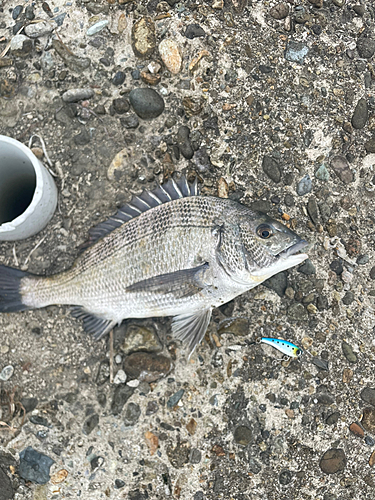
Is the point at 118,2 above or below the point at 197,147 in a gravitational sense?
above

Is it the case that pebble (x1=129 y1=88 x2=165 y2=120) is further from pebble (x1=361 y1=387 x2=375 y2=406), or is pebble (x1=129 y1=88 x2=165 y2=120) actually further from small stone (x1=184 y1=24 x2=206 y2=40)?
pebble (x1=361 y1=387 x2=375 y2=406)

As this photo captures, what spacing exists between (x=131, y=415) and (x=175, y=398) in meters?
0.39

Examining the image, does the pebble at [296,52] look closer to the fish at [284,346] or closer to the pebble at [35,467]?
the fish at [284,346]

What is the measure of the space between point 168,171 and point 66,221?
1002 mm

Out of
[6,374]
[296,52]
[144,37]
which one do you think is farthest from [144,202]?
[296,52]

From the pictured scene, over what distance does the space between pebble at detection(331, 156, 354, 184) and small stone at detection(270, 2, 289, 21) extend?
4.56 ft

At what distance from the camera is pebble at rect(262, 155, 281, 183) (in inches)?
138

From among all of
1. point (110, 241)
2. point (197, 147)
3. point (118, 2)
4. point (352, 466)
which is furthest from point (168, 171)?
point (352, 466)

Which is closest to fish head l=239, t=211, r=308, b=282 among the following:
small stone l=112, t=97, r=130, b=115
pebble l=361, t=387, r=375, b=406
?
pebble l=361, t=387, r=375, b=406

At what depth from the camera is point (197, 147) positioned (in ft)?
11.6

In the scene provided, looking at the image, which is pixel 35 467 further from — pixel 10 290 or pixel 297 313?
pixel 297 313

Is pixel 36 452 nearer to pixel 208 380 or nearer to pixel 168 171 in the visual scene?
pixel 208 380

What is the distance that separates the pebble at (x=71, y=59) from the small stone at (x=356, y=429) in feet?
12.8

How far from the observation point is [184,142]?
11.6 ft
